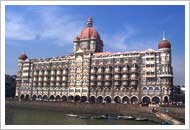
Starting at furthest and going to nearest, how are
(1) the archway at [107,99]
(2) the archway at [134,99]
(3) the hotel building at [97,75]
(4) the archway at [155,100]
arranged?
1. (1) the archway at [107,99]
2. (2) the archway at [134,99]
3. (3) the hotel building at [97,75]
4. (4) the archway at [155,100]

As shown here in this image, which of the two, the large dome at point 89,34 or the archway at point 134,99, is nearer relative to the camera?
the archway at point 134,99

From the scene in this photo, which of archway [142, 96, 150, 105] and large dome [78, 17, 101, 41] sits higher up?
large dome [78, 17, 101, 41]

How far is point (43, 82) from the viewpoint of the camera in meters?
39.3


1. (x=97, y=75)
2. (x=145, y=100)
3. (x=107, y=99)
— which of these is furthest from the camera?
(x=97, y=75)

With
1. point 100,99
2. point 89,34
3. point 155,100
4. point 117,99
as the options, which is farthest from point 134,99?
point 89,34

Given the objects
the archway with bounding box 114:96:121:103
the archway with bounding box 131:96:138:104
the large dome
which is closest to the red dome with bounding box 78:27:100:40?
the large dome

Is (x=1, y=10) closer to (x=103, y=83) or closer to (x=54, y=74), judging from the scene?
(x=103, y=83)

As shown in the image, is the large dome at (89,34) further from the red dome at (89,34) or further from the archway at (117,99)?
the archway at (117,99)

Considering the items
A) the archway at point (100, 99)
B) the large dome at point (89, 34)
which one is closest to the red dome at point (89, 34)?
the large dome at point (89, 34)

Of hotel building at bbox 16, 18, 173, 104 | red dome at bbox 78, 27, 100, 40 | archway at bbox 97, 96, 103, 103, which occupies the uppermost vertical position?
red dome at bbox 78, 27, 100, 40

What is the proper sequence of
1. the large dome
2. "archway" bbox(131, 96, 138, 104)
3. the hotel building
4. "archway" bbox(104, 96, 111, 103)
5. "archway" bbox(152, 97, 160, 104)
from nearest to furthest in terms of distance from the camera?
1. "archway" bbox(152, 97, 160, 104)
2. the hotel building
3. "archway" bbox(131, 96, 138, 104)
4. "archway" bbox(104, 96, 111, 103)
5. the large dome

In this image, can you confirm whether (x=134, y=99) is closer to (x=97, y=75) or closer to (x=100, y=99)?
(x=100, y=99)

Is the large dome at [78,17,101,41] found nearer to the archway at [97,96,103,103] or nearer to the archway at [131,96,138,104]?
the archway at [97,96,103,103]

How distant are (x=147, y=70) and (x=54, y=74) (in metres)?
11.9
